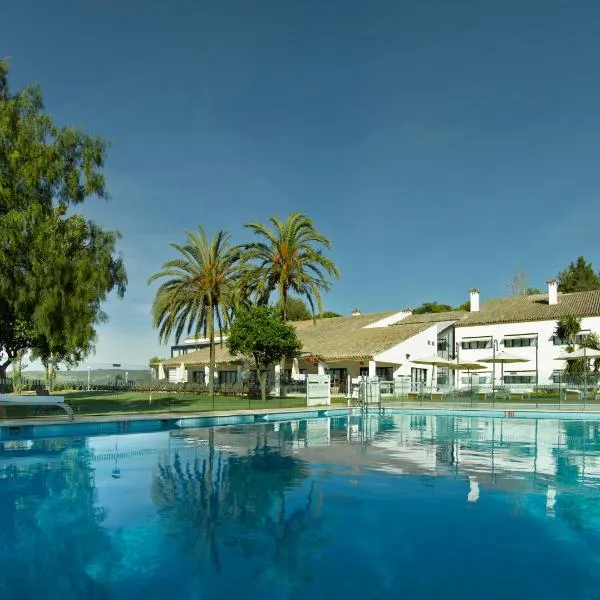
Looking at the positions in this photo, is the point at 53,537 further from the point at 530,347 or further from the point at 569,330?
the point at 530,347

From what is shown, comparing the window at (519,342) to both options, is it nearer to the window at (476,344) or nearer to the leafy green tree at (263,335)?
the window at (476,344)

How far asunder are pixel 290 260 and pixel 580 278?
46.1 meters

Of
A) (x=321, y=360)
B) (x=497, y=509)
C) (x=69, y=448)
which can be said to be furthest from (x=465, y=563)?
(x=321, y=360)

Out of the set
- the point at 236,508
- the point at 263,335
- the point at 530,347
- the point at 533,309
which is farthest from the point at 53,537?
the point at 533,309

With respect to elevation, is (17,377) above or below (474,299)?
below

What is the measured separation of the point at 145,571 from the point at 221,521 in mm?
2045

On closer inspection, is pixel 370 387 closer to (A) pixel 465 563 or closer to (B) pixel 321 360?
(B) pixel 321 360

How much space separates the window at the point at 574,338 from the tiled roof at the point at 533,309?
1.45 meters

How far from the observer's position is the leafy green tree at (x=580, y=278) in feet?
218

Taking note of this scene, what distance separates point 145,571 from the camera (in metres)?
6.42

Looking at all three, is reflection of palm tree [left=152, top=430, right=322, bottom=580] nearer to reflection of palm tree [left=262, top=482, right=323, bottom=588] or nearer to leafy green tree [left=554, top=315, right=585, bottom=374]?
reflection of palm tree [left=262, top=482, right=323, bottom=588]

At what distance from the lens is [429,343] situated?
43250mm

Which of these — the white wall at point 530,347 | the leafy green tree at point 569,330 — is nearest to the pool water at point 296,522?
the leafy green tree at point 569,330

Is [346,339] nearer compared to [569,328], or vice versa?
[569,328]
